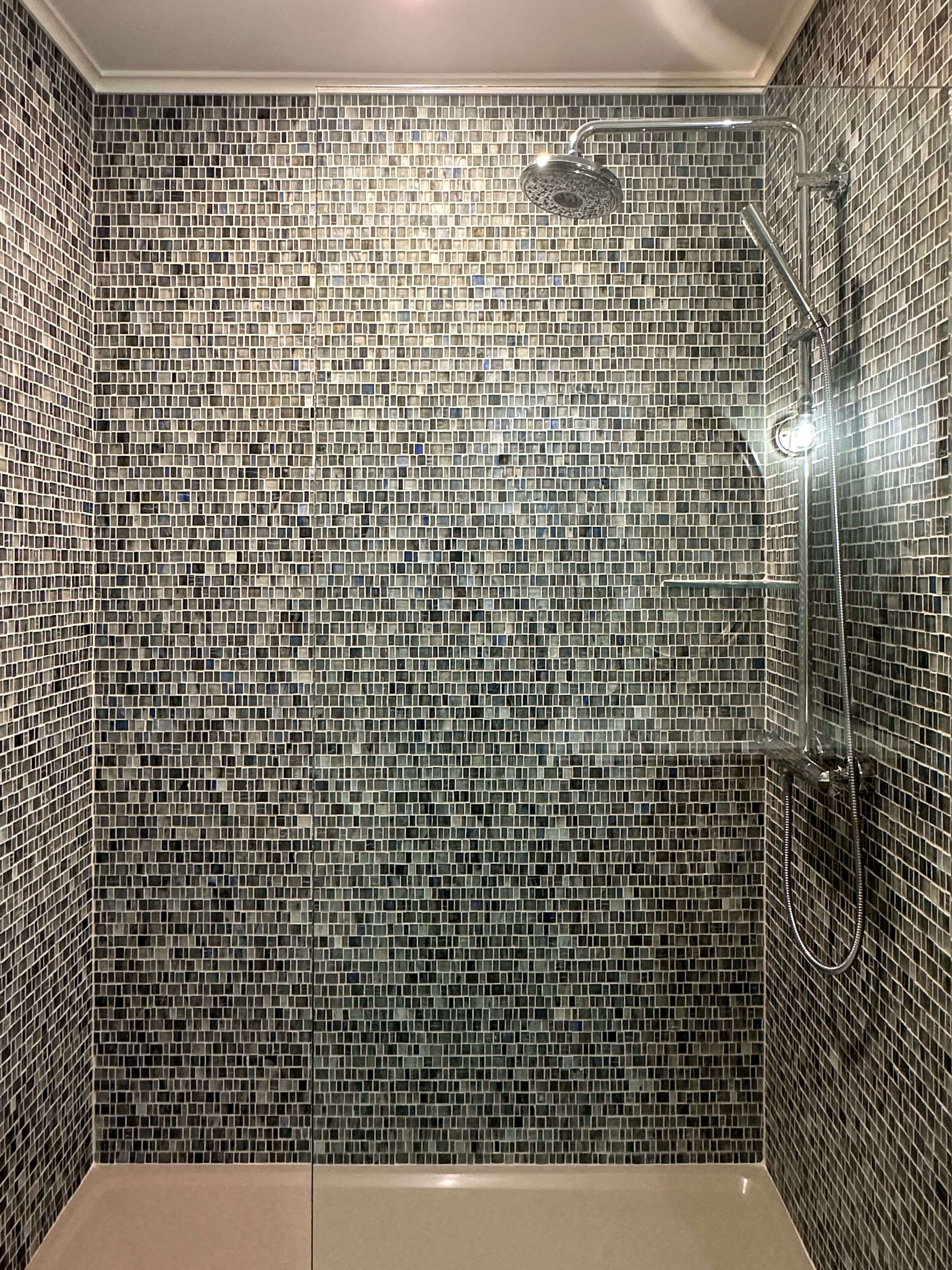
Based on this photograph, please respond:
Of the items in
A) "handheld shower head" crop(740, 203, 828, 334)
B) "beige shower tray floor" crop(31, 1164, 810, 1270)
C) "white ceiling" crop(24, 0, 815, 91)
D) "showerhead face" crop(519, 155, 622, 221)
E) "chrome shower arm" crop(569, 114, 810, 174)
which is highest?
"white ceiling" crop(24, 0, 815, 91)

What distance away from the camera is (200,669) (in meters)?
2.73

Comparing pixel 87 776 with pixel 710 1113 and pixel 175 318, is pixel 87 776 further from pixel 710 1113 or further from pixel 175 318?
pixel 710 1113

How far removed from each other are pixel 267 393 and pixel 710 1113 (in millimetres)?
2030

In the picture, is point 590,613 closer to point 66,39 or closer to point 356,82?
point 356,82

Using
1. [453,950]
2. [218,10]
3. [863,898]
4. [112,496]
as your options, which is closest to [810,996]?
[863,898]

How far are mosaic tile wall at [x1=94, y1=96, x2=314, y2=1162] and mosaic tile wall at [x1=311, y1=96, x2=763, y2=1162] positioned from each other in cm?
105

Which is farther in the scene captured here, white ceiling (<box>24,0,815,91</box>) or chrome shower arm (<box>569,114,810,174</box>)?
white ceiling (<box>24,0,815,91</box>)

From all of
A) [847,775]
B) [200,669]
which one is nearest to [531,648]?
[847,775]

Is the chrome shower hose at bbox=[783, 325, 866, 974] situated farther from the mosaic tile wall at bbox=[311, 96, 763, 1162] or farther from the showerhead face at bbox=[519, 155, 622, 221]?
the showerhead face at bbox=[519, 155, 622, 221]

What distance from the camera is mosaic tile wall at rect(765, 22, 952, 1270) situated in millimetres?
1591

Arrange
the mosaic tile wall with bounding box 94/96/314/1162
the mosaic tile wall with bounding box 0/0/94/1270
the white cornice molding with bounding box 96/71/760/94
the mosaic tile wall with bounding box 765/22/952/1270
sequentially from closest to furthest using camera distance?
the mosaic tile wall with bounding box 765/22/952/1270
the mosaic tile wall with bounding box 0/0/94/1270
the white cornice molding with bounding box 96/71/760/94
the mosaic tile wall with bounding box 94/96/314/1162

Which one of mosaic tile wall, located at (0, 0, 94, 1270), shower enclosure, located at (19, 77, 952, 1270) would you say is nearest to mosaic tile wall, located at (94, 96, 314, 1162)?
mosaic tile wall, located at (0, 0, 94, 1270)

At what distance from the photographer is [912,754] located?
5.37 feet

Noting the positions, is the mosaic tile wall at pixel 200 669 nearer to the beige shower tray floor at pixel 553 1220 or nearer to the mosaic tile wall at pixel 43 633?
the mosaic tile wall at pixel 43 633
